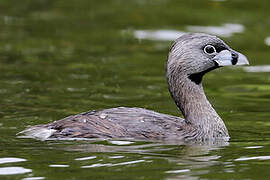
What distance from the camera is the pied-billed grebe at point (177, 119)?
11.5 meters

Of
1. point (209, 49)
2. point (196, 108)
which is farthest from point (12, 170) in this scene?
point (209, 49)

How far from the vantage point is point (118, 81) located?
656 inches

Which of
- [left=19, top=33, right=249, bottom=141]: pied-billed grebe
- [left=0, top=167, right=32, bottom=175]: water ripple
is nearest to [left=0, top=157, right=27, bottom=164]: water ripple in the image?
[left=0, top=167, right=32, bottom=175]: water ripple

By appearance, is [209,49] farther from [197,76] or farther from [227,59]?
[197,76]

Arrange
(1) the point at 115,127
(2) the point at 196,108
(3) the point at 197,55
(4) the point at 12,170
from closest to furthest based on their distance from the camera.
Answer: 1. (4) the point at 12,170
2. (1) the point at 115,127
3. (3) the point at 197,55
4. (2) the point at 196,108

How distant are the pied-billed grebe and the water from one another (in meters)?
0.20

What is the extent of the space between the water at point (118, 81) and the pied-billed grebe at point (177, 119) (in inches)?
7.9

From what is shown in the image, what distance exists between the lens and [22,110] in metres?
13.9

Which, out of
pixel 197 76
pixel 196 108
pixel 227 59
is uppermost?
pixel 227 59

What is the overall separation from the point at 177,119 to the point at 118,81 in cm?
474

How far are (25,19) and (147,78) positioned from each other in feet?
22.7

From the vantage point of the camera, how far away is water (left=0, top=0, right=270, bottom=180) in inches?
403

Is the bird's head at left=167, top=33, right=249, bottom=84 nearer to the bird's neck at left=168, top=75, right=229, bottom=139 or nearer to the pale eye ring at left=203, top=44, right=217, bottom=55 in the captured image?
the pale eye ring at left=203, top=44, right=217, bottom=55

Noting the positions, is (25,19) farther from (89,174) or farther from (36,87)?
(89,174)
